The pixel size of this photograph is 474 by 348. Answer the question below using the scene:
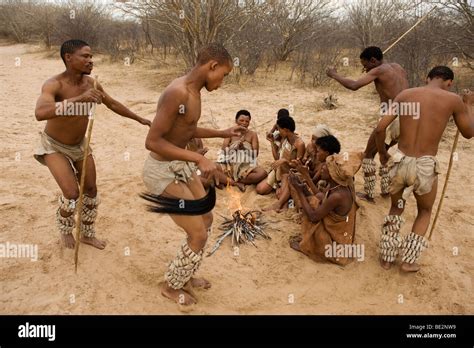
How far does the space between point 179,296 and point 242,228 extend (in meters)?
1.27

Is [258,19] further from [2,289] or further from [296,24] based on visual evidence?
[2,289]

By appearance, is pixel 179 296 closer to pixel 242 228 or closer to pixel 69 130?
pixel 242 228

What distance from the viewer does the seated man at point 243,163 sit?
5.11 meters

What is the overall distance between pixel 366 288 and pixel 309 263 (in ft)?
1.80

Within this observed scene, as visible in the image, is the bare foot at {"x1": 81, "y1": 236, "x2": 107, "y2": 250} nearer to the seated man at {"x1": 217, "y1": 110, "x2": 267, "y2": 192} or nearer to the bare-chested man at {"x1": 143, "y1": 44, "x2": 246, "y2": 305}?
the bare-chested man at {"x1": 143, "y1": 44, "x2": 246, "y2": 305}

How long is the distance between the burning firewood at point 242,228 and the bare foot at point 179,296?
0.84m

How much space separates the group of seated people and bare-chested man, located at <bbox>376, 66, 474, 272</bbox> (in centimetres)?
36

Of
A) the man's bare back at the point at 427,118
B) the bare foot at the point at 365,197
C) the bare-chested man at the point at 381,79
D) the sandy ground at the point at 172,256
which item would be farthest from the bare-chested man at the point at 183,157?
the bare foot at the point at 365,197

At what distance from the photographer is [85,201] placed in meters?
3.43

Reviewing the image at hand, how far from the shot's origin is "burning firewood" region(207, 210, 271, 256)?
13.1 ft

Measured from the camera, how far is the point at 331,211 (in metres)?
3.53

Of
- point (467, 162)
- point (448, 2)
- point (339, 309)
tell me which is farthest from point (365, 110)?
point (339, 309)

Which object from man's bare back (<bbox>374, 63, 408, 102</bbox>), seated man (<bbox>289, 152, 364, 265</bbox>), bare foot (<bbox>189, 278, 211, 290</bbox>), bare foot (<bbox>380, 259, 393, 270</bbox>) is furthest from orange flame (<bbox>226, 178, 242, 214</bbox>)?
man's bare back (<bbox>374, 63, 408, 102</bbox>)

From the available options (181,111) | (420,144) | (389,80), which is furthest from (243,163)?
(181,111)
